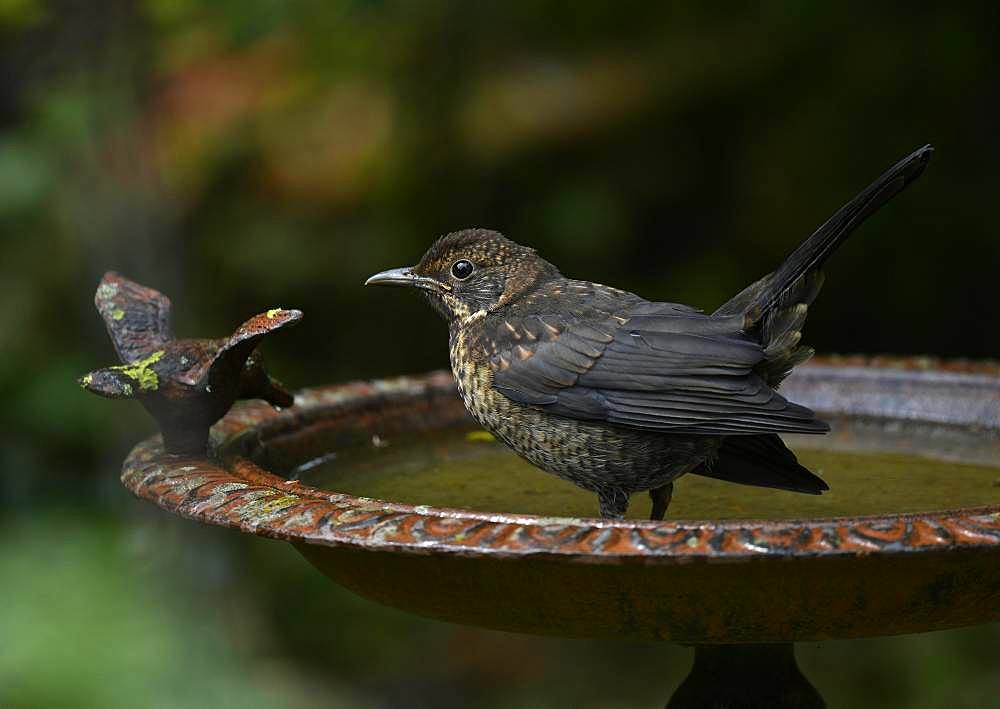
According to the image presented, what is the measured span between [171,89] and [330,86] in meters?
0.78

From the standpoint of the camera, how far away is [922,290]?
5965 millimetres

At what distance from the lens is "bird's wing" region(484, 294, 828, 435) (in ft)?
7.93

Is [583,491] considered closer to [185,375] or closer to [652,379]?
[652,379]

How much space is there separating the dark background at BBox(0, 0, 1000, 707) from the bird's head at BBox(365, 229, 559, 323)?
9.33 feet

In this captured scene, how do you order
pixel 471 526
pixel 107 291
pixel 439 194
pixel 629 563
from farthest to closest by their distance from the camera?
pixel 439 194
pixel 107 291
pixel 471 526
pixel 629 563

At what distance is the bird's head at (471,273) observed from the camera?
2.91 m

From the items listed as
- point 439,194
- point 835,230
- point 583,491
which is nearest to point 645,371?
point 835,230

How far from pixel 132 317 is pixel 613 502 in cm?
110

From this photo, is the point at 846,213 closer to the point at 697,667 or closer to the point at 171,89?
the point at 697,667

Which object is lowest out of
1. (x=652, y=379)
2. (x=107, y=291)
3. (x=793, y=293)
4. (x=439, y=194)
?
(x=652, y=379)

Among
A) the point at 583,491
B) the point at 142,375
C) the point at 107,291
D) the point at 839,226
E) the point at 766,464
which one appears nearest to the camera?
the point at 839,226

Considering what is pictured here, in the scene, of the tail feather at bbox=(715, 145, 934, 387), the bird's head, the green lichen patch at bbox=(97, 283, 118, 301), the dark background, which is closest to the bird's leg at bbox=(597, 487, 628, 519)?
the tail feather at bbox=(715, 145, 934, 387)

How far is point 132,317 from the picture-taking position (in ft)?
9.18

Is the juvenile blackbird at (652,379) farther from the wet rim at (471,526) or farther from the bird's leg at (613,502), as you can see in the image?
the wet rim at (471,526)
